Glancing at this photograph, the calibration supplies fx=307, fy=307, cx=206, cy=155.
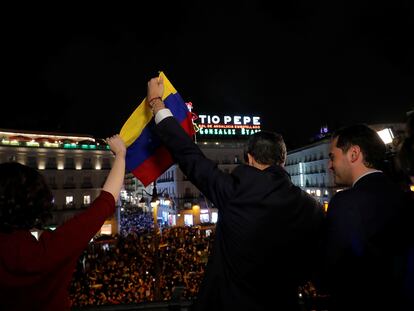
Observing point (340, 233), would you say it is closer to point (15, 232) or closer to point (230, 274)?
point (230, 274)

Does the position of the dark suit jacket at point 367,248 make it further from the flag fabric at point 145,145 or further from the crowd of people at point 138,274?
the crowd of people at point 138,274

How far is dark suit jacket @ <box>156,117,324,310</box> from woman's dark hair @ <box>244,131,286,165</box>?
31cm

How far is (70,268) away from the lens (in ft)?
6.72

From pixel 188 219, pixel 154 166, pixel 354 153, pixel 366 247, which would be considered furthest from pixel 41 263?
pixel 188 219

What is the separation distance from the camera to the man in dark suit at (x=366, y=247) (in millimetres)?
2246

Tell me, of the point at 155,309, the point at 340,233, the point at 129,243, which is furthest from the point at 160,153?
the point at 129,243

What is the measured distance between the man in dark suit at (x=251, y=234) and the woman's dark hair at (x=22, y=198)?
3.13 ft

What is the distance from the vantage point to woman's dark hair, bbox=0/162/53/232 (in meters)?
1.96

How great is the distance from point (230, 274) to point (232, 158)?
50.5 meters

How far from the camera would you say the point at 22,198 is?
2014 mm

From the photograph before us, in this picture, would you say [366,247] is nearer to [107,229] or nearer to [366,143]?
[366,143]

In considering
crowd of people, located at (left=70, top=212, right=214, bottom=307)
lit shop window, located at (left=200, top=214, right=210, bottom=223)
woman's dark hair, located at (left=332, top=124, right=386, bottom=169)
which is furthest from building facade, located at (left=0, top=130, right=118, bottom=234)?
woman's dark hair, located at (left=332, top=124, right=386, bottom=169)

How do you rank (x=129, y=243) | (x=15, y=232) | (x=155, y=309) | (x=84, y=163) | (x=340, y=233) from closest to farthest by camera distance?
(x=15, y=232)
(x=340, y=233)
(x=155, y=309)
(x=129, y=243)
(x=84, y=163)

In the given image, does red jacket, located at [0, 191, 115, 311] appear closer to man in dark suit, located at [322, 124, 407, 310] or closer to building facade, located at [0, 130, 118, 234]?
man in dark suit, located at [322, 124, 407, 310]
